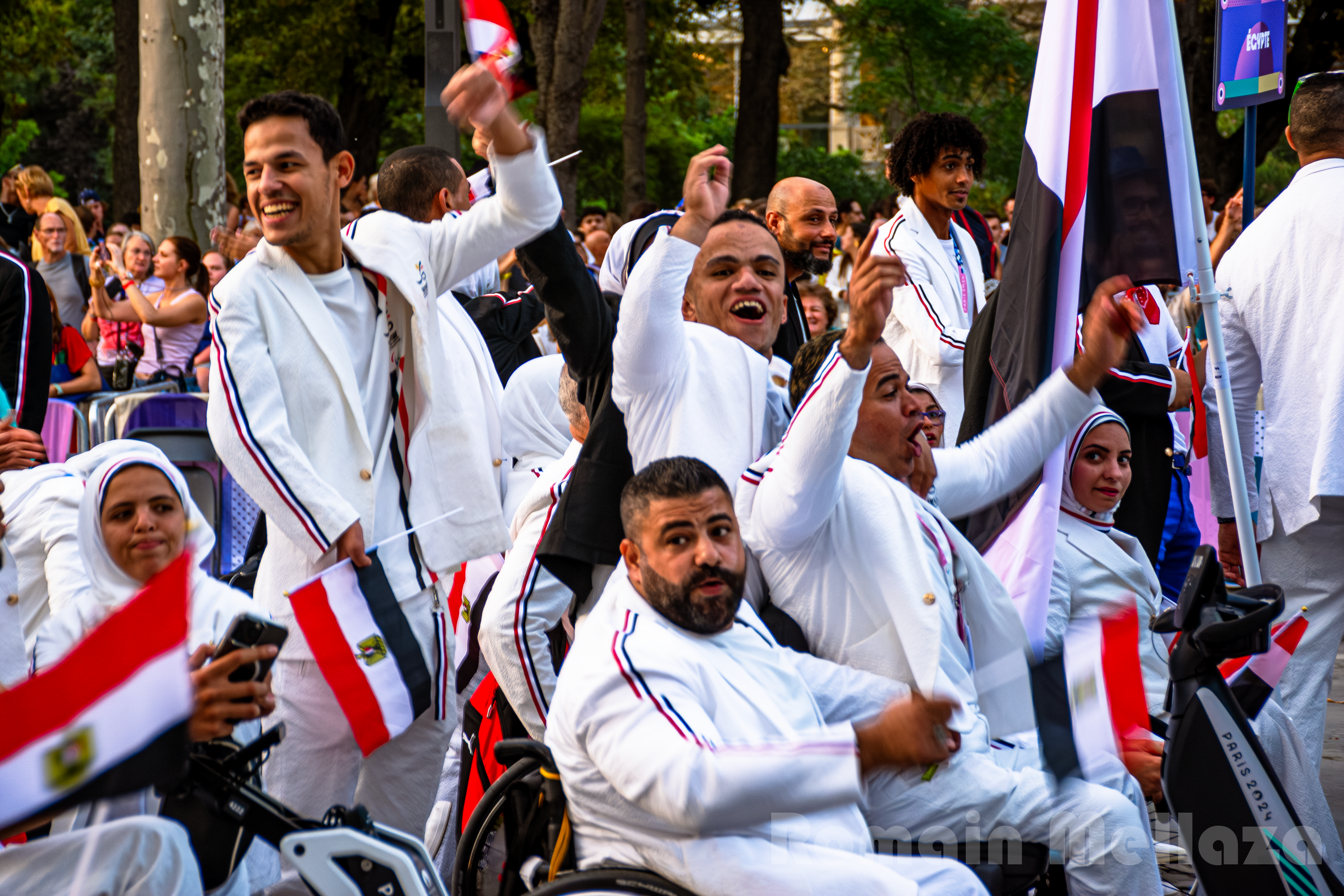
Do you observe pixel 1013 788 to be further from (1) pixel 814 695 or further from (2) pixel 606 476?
(2) pixel 606 476

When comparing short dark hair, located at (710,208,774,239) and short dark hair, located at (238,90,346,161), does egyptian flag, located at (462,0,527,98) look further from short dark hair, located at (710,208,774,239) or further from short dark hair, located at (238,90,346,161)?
short dark hair, located at (710,208,774,239)

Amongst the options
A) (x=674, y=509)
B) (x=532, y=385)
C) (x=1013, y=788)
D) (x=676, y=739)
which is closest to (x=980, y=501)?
(x=1013, y=788)

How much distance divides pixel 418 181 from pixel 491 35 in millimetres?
1322

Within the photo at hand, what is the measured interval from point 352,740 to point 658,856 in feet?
3.60

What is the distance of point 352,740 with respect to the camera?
369 centimetres

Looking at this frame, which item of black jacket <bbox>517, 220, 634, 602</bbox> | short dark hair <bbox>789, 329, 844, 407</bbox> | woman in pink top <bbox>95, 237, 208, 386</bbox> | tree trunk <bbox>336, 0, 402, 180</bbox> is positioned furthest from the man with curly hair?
tree trunk <bbox>336, 0, 402, 180</bbox>

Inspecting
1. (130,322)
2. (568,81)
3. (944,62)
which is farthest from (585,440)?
(944,62)

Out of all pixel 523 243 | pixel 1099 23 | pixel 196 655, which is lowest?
pixel 196 655

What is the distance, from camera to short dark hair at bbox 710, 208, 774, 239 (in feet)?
14.1

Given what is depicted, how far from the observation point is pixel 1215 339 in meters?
4.38

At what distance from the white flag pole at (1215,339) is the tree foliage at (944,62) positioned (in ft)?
66.0

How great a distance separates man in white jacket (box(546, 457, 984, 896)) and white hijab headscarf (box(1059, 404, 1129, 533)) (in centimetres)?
151

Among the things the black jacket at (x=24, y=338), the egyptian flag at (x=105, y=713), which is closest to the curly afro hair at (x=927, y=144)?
Answer: the black jacket at (x=24, y=338)

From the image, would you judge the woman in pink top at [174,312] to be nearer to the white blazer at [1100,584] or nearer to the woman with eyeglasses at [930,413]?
the woman with eyeglasses at [930,413]
